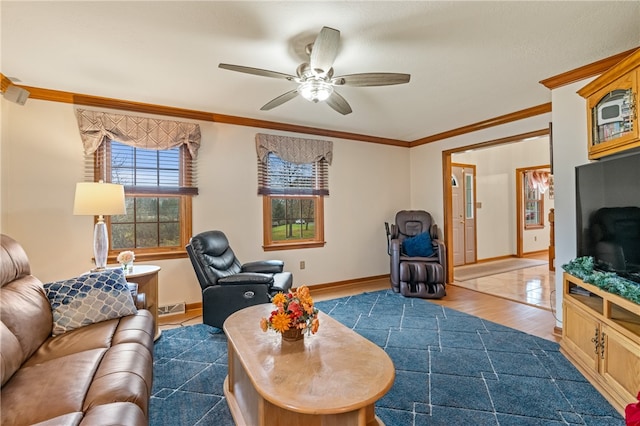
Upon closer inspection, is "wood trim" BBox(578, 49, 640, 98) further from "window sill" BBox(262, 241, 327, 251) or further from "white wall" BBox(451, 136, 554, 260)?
"white wall" BBox(451, 136, 554, 260)

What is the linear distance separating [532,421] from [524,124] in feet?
11.0

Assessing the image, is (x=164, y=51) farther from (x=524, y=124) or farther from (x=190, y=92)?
(x=524, y=124)

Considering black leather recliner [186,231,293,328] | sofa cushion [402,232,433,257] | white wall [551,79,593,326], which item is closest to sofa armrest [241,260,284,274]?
black leather recliner [186,231,293,328]

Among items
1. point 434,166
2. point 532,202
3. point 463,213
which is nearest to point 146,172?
point 434,166

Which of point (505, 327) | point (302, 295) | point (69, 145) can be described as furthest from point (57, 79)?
point (505, 327)

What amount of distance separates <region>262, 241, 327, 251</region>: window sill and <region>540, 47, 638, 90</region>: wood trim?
10.5 feet

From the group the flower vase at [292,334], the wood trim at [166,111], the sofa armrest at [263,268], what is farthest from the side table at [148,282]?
the wood trim at [166,111]

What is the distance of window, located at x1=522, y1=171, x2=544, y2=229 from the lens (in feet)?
23.2

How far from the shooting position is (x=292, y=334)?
164 cm

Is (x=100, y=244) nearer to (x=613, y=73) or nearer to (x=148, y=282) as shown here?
(x=148, y=282)

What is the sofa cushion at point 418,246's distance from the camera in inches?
169

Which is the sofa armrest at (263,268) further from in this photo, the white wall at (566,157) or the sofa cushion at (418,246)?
the white wall at (566,157)

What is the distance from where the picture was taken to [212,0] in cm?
172

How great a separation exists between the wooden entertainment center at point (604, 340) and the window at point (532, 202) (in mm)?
5451
